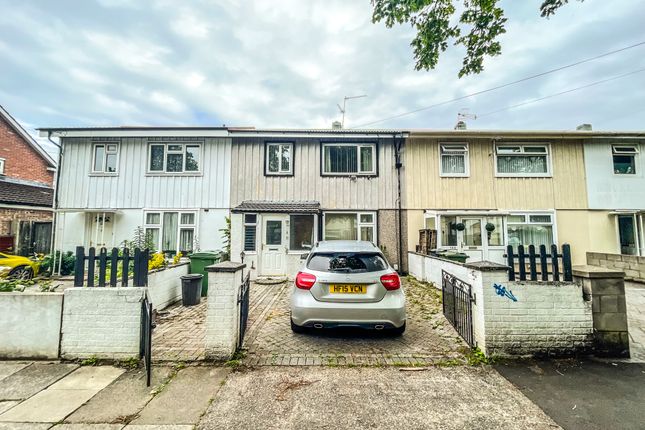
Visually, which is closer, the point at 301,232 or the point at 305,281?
the point at 305,281

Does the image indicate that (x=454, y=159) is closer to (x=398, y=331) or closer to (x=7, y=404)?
(x=398, y=331)

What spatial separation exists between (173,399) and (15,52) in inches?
587

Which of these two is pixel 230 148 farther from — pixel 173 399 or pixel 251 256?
pixel 173 399

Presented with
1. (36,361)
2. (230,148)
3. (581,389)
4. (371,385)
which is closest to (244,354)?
(371,385)

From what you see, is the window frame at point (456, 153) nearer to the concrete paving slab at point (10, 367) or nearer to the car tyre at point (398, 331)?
the car tyre at point (398, 331)

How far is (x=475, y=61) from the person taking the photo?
5.04 m

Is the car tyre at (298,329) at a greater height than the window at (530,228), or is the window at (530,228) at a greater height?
the window at (530,228)

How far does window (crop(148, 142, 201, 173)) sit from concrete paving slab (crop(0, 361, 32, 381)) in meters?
8.00

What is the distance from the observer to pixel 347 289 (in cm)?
382

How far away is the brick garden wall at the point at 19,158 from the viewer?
1473 cm

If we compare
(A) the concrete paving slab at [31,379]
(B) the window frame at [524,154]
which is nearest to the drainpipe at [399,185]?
(B) the window frame at [524,154]

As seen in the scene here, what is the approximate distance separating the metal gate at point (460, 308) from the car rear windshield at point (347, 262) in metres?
1.30

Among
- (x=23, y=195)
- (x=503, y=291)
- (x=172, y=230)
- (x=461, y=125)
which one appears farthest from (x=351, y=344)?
(x=23, y=195)

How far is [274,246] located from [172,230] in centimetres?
420
